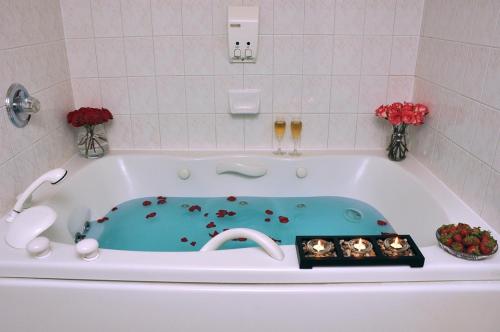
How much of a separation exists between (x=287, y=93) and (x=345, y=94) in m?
0.34

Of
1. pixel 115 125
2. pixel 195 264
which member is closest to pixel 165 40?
pixel 115 125

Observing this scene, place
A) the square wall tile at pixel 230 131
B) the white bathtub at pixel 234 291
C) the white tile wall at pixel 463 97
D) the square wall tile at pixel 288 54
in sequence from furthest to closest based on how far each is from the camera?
1. the square wall tile at pixel 230 131
2. the square wall tile at pixel 288 54
3. the white tile wall at pixel 463 97
4. the white bathtub at pixel 234 291

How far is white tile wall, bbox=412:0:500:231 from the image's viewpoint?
5.18ft

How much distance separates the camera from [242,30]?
215 cm

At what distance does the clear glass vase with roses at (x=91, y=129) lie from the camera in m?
2.20

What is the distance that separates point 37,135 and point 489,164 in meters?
1.99

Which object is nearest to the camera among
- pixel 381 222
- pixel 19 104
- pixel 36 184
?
pixel 36 184

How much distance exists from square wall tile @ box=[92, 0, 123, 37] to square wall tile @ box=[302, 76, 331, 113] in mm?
1071

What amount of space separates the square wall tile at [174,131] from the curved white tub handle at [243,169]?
0.28 meters

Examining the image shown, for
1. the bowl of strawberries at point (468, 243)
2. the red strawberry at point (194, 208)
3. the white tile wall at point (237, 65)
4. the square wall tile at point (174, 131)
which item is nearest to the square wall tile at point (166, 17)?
the white tile wall at point (237, 65)

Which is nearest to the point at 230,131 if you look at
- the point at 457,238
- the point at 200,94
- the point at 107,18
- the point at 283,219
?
the point at 200,94

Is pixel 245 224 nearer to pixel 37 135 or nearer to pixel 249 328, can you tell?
pixel 249 328

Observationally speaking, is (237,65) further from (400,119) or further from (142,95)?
(400,119)

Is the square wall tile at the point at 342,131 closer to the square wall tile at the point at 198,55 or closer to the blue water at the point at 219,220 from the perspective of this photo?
the blue water at the point at 219,220
